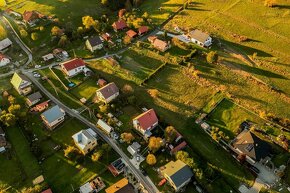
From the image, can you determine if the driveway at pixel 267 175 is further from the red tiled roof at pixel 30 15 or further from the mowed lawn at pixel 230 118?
the red tiled roof at pixel 30 15

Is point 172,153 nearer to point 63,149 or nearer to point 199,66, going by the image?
point 63,149

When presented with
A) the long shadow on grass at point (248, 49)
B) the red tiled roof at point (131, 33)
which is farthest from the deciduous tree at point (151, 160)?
the long shadow on grass at point (248, 49)

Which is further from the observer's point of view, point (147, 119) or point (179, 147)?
point (147, 119)

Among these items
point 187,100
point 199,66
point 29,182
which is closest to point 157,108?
point 187,100

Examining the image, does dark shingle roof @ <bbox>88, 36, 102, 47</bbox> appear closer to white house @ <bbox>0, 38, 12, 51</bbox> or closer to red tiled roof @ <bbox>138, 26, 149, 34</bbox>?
red tiled roof @ <bbox>138, 26, 149, 34</bbox>

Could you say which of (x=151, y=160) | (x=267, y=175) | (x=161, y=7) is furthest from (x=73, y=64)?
(x=267, y=175)

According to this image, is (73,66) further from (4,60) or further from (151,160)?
(151,160)
